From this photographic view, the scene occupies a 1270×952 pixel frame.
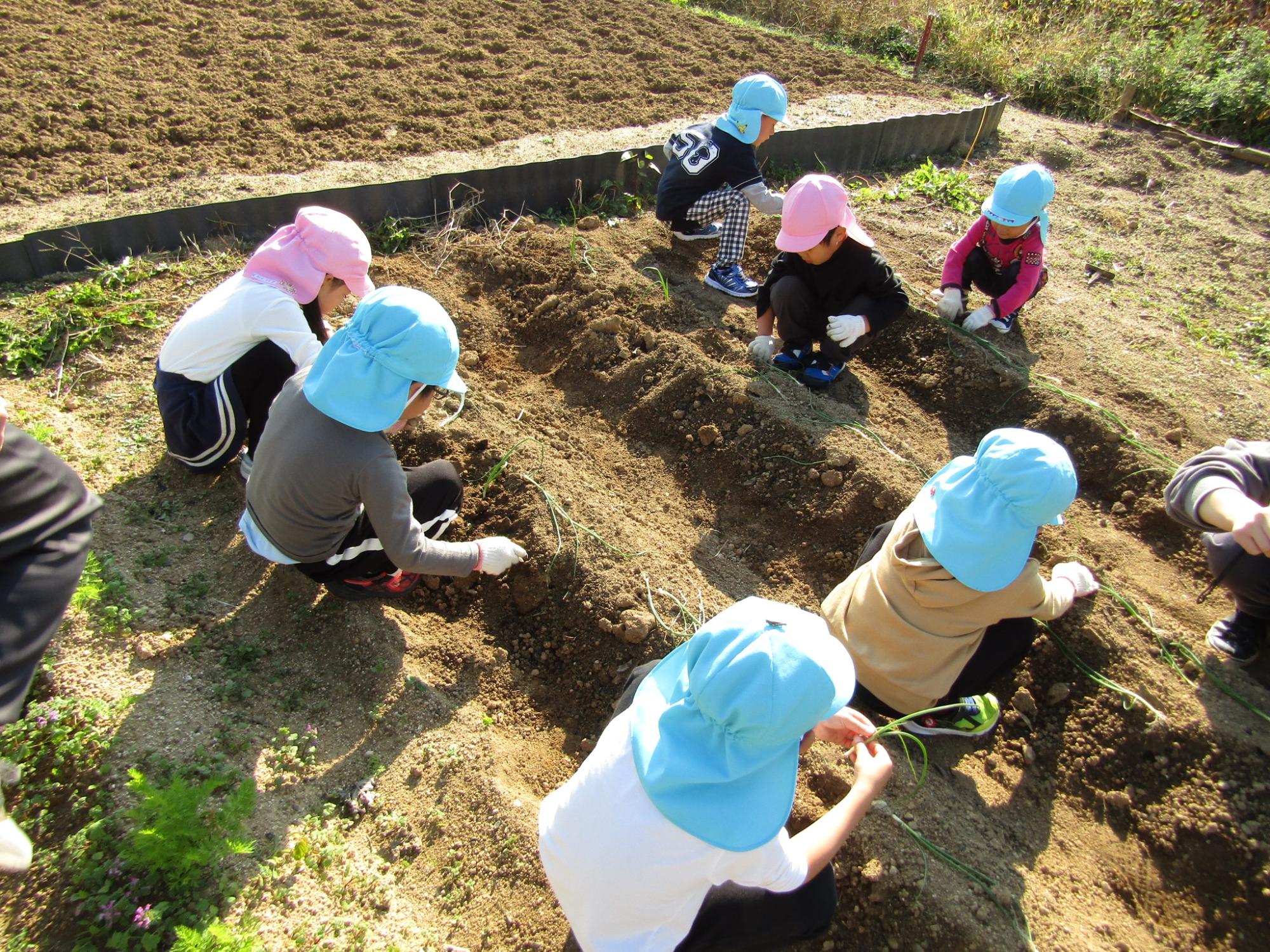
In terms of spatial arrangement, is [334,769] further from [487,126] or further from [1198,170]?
[1198,170]

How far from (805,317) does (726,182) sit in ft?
4.31

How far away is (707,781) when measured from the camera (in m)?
1.54

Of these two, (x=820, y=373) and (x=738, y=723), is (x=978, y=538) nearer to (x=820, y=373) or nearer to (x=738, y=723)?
(x=738, y=723)

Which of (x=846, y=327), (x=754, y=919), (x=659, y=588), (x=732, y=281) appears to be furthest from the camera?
(x=732, y=281)

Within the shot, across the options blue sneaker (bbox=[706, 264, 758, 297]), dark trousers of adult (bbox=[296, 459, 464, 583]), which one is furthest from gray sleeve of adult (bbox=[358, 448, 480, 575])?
blue sneaker (bbox=[706, 264, 758, 297])

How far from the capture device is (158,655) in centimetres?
262

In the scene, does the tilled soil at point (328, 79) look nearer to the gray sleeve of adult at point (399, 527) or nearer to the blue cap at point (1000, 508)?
the gray sleeve of adult at point (399, 527)

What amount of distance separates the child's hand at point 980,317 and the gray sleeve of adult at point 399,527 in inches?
122

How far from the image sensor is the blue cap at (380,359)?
2238mm

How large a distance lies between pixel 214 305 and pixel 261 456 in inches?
32.2

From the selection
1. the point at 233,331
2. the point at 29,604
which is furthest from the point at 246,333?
the point at 29,604

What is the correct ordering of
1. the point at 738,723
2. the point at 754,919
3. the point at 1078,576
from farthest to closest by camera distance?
1. the point at 1078,576
2. the point at 754,919
3. the point at 738,723

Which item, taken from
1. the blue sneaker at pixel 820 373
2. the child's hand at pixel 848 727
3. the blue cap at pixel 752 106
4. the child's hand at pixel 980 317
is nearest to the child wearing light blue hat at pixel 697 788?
the child's hand at pixel 848 727

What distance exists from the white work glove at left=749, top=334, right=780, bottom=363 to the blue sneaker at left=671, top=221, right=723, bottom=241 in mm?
1262
